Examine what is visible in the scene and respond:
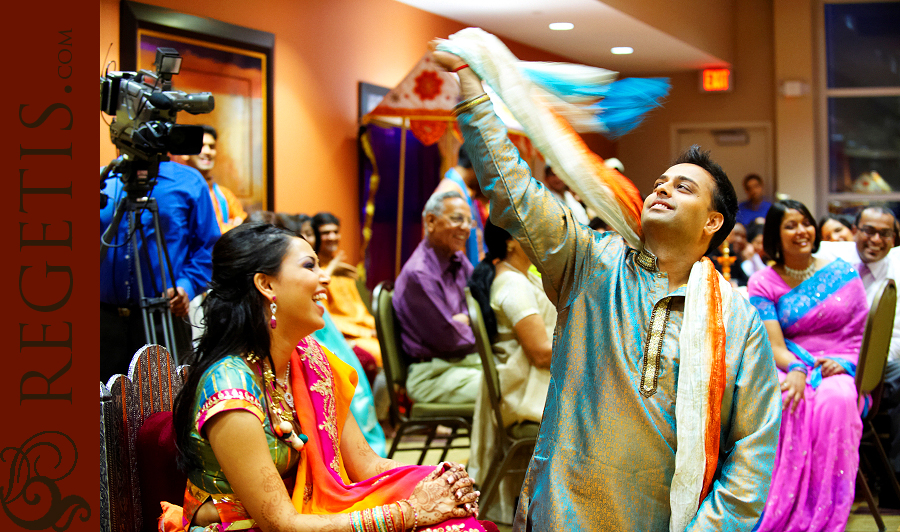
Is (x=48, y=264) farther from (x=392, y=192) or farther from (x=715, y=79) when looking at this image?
(x=715, y=79)

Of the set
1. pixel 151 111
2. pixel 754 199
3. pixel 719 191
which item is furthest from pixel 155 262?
pixel 754 199

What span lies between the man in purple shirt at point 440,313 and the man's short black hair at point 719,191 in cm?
178

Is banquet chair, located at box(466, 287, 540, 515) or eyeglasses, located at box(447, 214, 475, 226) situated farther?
eyeglasses, located at box(447, 214, 475, 226)

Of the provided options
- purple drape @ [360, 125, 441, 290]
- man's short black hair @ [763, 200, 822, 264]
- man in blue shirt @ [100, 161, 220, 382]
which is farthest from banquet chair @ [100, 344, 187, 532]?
purple drape @ [360, 125, 441, 290]

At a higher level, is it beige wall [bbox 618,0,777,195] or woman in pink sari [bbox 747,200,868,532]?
beige wall [bbox 618,0,777,195]

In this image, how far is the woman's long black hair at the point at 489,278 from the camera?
3010 millimetres

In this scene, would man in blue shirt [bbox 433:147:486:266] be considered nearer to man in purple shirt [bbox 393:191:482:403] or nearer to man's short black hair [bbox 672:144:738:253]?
man in purple shirt [bbox 393:191:482:403]

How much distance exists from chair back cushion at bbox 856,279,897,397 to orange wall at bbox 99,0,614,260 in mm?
3279

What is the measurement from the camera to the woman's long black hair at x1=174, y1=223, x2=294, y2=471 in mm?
1542

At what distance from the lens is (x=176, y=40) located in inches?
165

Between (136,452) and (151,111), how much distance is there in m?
1.07

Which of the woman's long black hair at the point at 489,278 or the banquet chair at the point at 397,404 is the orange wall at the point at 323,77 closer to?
the banquet chair at the point at 397,404

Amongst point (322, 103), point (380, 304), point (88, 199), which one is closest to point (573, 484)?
point (88, 199)

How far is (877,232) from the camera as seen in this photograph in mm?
3832
